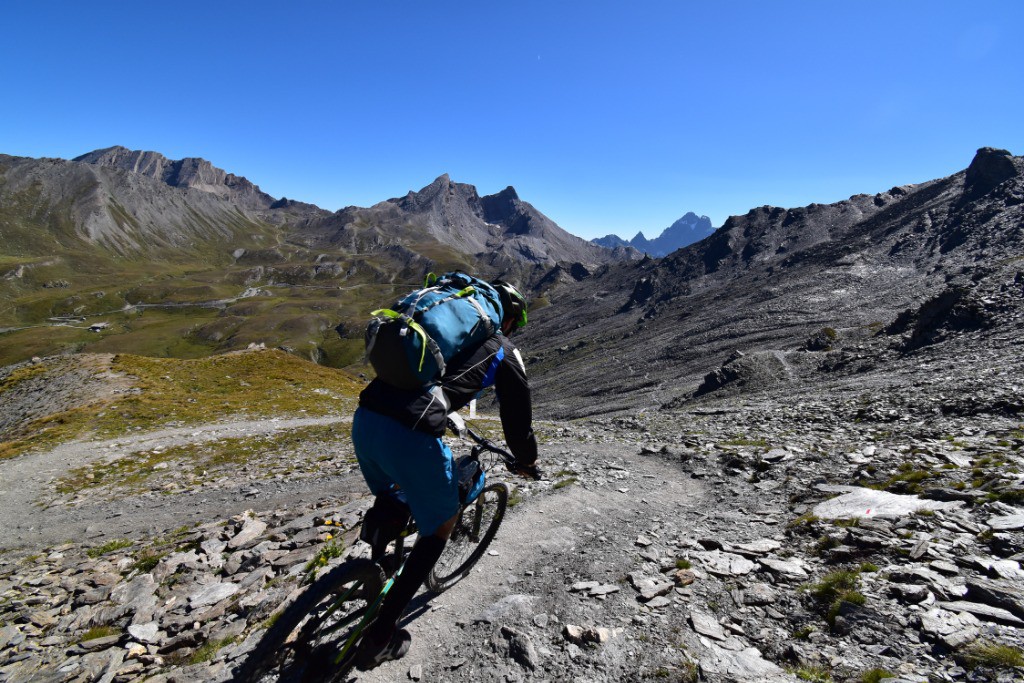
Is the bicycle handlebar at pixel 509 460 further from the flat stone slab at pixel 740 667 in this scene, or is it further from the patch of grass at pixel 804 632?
the patch of grass at pixel 804 632

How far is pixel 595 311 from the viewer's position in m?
184

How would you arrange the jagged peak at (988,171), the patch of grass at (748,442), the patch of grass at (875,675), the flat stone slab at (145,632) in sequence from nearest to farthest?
the patch of grass at (875,675)
the flat stone slab at (145,632)
the patch of grass at (748,442)
the jagged peak at (988,171)

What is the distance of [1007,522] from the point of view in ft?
24.9

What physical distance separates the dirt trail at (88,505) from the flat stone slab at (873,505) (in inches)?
517

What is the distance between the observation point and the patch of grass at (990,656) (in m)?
4.65

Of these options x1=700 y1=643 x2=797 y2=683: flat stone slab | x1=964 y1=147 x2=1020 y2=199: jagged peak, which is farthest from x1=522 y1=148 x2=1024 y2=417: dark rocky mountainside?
x1=700 y1=643 x2=797 y2=683: flat stone slab

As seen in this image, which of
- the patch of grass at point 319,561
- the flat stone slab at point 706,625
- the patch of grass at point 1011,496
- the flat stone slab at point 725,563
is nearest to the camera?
the patch of grass at point 319,561

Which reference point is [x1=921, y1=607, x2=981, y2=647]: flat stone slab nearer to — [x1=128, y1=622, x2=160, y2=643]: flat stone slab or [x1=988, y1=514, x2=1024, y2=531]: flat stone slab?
[x1=988, y1=514, x2=1024, y2=531]: flat stone slab

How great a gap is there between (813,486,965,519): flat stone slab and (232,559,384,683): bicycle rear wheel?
8.91 metres

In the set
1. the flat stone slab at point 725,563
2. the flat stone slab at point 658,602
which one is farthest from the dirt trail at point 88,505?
the flat stone slab at point 725,563

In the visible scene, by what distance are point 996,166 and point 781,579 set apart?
18321 centimetres

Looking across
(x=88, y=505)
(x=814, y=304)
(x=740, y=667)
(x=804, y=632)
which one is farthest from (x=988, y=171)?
(x=88, y=505)

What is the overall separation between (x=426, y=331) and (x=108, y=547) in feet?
38.2

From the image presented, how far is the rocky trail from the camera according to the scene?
18.0ft
